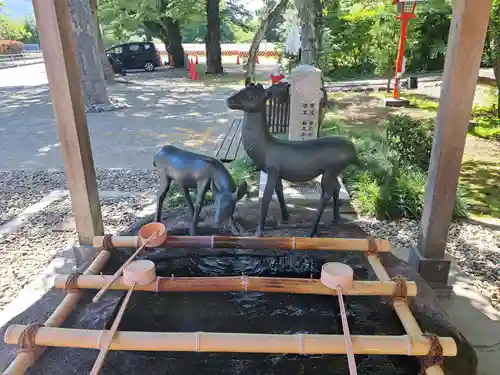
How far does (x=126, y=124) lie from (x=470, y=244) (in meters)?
7.96

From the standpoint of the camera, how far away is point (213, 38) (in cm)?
1750

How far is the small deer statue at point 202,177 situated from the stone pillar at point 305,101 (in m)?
2.76

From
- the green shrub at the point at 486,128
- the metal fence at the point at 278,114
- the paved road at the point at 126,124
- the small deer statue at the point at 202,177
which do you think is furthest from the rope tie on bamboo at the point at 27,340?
the green shrub at the point at 486,128

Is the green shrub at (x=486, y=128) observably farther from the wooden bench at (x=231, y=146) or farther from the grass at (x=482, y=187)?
the wooden bench at (x=231, y=146)

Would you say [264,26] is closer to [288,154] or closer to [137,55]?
[288,154]

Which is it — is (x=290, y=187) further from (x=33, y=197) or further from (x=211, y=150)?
(x=33, y=197)

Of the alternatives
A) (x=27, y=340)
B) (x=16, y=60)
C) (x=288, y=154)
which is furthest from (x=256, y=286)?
(x=16, y=60)

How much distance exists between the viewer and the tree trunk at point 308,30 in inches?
281

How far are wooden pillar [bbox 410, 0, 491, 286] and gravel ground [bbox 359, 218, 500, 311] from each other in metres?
0.73

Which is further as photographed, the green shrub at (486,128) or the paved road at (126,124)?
the green shrub at (486,128)

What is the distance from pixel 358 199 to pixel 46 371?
13.2 ft

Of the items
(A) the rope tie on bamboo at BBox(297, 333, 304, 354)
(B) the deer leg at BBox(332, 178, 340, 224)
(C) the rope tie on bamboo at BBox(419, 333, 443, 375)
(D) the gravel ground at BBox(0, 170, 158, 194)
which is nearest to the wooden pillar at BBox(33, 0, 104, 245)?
(B) the deer leg at BBox(332, 178, 340, 224)

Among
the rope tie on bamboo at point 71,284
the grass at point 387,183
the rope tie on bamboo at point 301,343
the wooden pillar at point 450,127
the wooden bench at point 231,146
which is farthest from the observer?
the wooden bench at point 231,146

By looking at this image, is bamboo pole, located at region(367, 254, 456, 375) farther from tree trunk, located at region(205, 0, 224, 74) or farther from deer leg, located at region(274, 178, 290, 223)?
tree trunk, located at region(205, 0, 224, 74)
